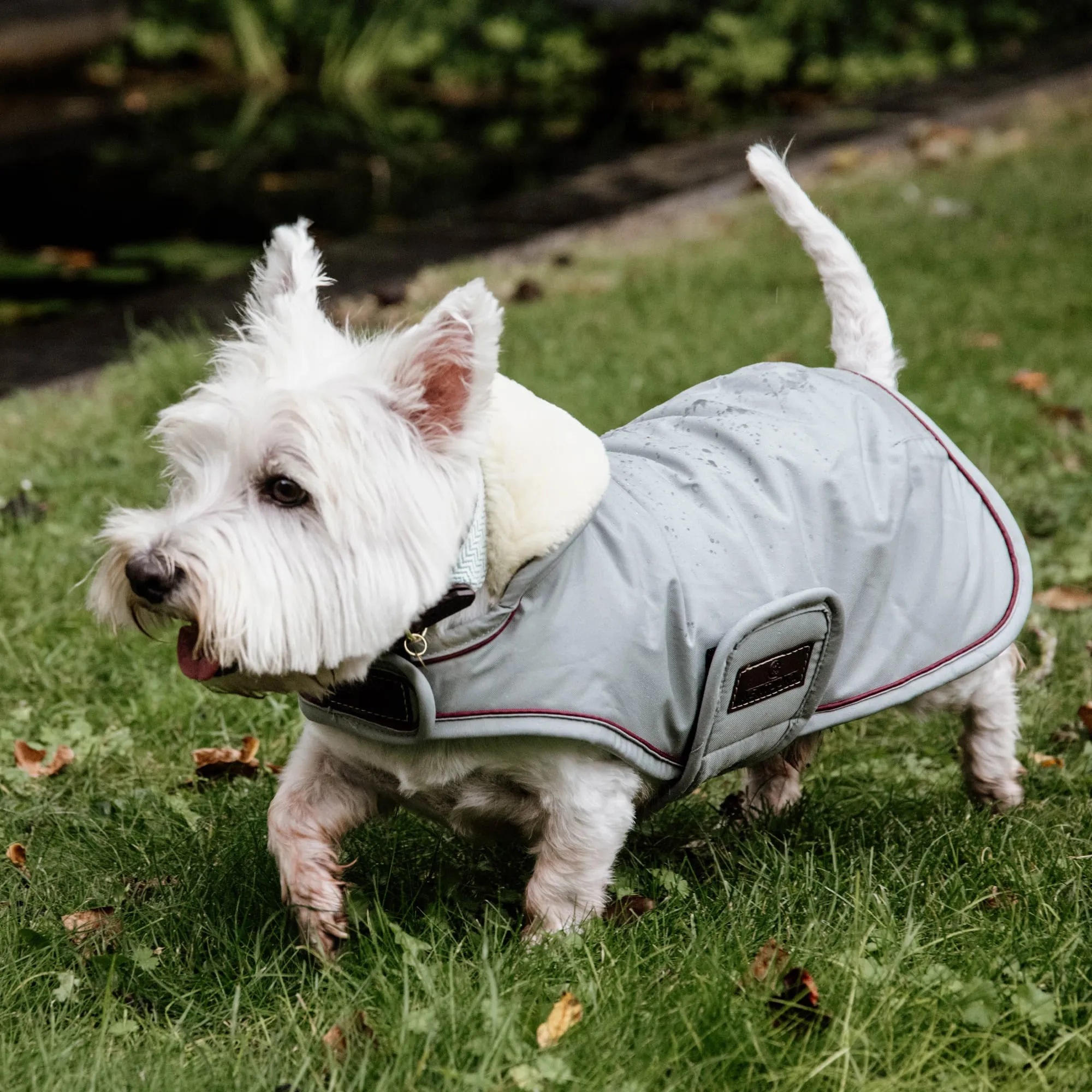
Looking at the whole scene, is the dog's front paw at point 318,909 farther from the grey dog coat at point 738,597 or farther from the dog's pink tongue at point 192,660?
the dog's pink tongue at point 192,660

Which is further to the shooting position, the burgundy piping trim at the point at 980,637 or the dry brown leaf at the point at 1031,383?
the dry brown leaf at the point at 1031,383

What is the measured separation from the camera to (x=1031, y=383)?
17.5ft

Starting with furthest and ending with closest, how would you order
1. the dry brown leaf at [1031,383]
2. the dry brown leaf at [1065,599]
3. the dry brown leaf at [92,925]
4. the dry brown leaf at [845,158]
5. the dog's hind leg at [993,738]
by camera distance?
the dry brown leaf at [845,158] < the dry brown leaf at [1031,383] < the dry brown leaf at [1065,599] < the dog's hind leg at [993,738] < the dry brown leaf at [92,925]

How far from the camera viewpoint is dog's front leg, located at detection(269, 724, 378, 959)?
254 centimetres

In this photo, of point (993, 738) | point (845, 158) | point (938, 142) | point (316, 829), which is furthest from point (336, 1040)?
point (938, 142)

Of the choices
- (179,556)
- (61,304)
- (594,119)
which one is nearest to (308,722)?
(179,556)

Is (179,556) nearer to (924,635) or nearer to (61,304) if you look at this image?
(924,635)

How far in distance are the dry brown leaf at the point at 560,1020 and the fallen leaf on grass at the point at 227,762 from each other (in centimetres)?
121

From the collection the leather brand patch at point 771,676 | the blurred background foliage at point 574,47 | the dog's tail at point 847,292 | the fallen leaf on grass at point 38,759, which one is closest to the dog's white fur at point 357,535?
the leather brand patch at point 771,676

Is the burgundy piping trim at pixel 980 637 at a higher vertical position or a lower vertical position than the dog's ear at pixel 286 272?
lower

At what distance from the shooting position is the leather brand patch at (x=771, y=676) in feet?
8.54

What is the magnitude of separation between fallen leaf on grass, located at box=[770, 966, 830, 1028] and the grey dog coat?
0.42 meters

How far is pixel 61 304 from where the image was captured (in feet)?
23.0

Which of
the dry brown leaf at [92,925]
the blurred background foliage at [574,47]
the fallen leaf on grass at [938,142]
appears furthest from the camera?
the blurred background foliage at [574,47]
